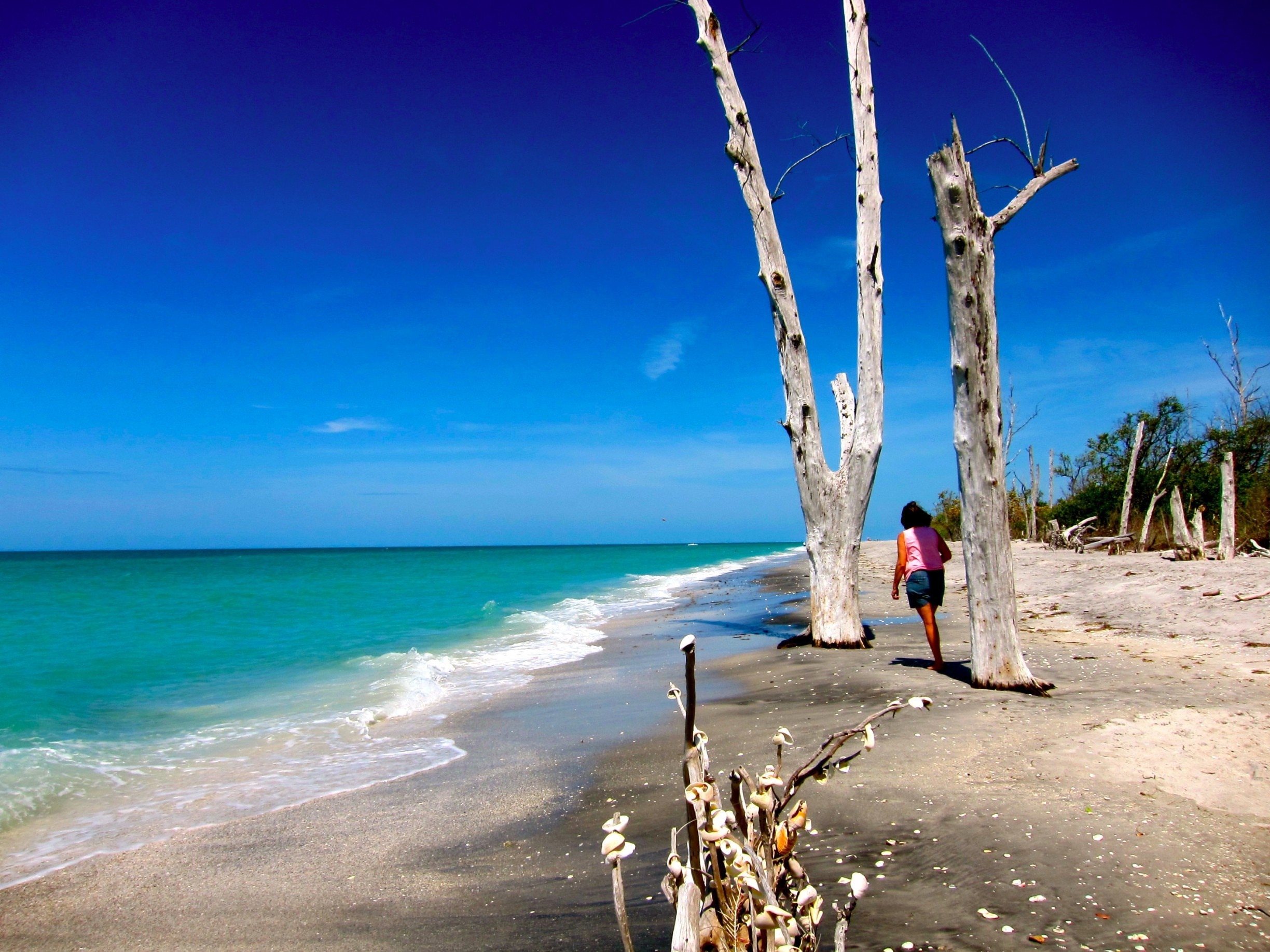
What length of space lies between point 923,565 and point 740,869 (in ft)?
20.5

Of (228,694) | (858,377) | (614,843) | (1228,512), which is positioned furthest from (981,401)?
(1228,512)

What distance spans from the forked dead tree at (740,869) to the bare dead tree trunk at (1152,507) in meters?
18.9

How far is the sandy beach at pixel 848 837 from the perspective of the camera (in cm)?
252

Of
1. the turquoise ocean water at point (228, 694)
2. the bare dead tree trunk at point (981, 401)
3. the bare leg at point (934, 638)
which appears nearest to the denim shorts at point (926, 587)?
the bare leg at point (934, 638)

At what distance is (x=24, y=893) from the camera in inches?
136

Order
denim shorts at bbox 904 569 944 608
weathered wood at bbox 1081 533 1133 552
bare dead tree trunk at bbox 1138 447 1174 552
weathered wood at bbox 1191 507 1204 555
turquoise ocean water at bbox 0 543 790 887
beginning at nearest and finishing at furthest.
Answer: turquoise ocean water at bbox 0 543 790 887 < denim shorts at bbox 904 569 944 608 < weathered wood at bbox 1191 507 1204 555 < bare dead tree trunk at bbox 1138 447 1174 552 < weathered wood at bbox 1081 533 1133 552

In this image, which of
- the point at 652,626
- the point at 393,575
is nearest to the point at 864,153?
the point at 652,626

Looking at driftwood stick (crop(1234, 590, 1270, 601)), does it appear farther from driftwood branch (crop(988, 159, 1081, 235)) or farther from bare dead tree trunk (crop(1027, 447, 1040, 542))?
bare dead tree trunk (crop(1027, 447, 1040, 542))

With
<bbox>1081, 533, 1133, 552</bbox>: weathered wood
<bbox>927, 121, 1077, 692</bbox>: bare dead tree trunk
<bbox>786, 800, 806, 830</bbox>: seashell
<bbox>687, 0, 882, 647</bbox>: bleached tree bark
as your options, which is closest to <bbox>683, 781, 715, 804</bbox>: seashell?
<bbox>786, 800, 806, 830</bbox>: seashell

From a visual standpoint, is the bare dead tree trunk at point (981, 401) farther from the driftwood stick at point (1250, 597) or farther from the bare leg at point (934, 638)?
the driftwood stick at point (1250, 597)

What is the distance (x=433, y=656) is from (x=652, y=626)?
4.36m

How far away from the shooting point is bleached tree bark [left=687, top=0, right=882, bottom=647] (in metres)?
8.52

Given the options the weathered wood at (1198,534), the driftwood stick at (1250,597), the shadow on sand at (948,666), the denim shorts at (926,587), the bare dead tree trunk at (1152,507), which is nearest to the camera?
the shadow on sand at (948,666)

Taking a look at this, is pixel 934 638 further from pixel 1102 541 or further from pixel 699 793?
pixel 1102 541
